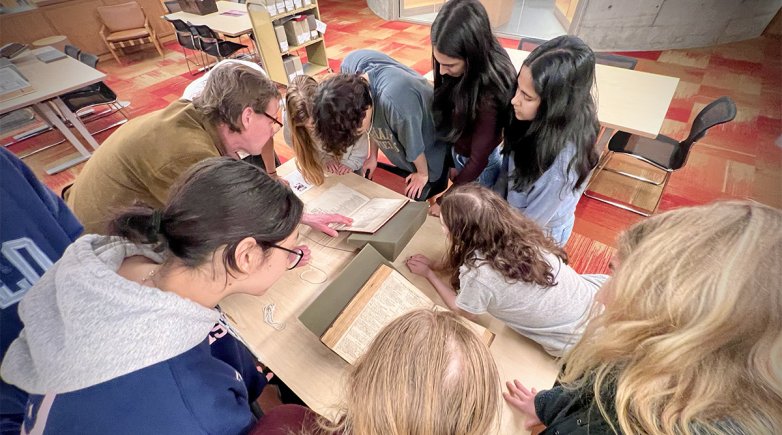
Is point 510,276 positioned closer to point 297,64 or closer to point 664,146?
point 664,146

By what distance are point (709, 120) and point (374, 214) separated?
2.33 m

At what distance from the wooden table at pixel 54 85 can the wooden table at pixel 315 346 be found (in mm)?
3342

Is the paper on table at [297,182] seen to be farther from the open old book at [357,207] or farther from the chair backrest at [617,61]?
the chair backrest at [617,61]

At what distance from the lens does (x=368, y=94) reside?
1654 mm

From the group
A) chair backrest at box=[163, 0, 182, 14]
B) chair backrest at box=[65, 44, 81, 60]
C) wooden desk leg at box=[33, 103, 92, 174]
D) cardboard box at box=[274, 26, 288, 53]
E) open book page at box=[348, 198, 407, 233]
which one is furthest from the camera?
chair backrest at box=[163, 0, 182, 14]

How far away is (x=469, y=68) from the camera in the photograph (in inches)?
62.8

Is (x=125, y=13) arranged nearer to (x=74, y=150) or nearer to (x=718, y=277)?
(x=74, y=150)

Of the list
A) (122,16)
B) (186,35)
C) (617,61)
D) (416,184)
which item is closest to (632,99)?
(617,61)

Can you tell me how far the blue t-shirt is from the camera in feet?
3.28

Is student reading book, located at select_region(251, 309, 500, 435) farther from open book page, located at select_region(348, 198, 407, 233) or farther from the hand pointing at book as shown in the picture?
the hand pointing at book

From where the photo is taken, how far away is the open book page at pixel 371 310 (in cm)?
106

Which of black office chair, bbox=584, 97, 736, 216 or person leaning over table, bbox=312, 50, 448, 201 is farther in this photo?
black office chair, bbox=584, 97, 736, 216

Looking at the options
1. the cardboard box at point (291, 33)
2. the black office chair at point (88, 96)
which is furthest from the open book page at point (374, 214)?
the black office chair at point (88, 96)

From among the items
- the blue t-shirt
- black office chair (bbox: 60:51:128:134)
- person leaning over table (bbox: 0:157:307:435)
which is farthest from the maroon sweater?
black office chair (bbox: 60:51:128:134)
